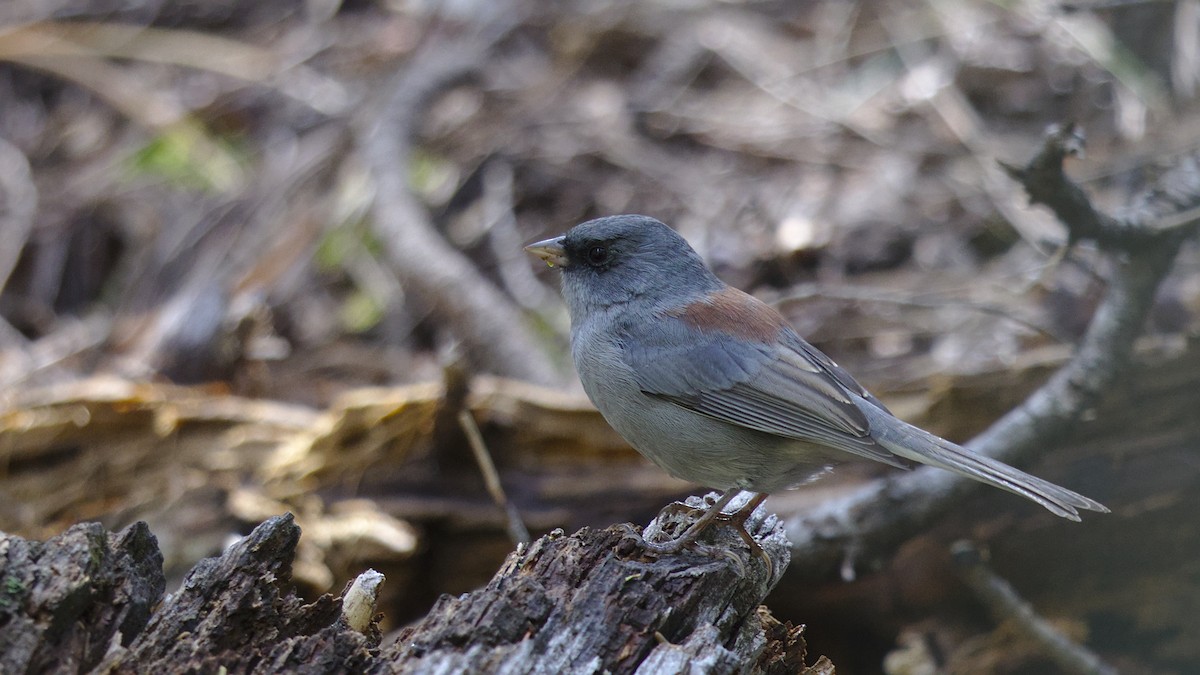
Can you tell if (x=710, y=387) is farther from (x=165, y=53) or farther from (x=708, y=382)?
(x=165, y=53)

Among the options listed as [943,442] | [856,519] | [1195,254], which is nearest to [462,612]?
[943,442]

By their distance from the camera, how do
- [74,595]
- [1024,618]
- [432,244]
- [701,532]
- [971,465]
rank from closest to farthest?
[74,595]
[971,465]
[701,532]
[1024,618]
[432,244]

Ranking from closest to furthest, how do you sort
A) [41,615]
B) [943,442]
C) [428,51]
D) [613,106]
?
[41,615], [943,442], [613,106], [428,51]

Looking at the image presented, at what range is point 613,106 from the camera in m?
7.36

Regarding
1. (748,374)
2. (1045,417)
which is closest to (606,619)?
(748,374)

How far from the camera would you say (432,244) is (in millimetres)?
6043

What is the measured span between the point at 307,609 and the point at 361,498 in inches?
79.1

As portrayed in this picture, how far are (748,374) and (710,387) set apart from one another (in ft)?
0.46

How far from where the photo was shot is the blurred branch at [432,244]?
5.43 meters

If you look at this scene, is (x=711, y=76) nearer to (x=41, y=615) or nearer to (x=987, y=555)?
(x=987, y=555)

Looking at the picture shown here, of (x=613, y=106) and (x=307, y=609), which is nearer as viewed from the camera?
(x=307, y=609)

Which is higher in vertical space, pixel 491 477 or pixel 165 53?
pixel 165 53

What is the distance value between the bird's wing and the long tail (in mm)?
67

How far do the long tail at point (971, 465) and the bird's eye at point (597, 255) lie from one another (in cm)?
109
